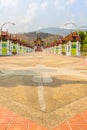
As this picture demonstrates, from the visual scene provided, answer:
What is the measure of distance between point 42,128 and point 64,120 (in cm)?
53

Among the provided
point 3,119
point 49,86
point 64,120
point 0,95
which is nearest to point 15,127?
point 3,119

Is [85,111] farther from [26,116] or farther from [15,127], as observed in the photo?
[15,127]

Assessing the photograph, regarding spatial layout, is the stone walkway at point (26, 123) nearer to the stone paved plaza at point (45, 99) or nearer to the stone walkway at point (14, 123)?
the stone walkway at point (14, 123)

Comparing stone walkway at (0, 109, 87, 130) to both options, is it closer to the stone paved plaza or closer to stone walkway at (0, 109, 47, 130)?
stone walkway at (0, 109, 47, 130)

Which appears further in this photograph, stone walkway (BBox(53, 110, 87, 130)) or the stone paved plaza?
the stone paved plaza

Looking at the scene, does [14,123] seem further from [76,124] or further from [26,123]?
[76,124]

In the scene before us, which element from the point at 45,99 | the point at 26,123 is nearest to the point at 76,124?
the point at 26,123

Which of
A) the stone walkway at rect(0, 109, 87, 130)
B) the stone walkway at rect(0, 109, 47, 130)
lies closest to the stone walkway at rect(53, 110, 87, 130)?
the stone walkway at rect(0, 109, 87, 130)

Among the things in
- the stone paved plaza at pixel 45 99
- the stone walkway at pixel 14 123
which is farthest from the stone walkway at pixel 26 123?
the stone paved plaza at pixel 45 99

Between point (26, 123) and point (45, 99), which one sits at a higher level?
point (45, 99)

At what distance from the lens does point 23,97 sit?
18.2ft

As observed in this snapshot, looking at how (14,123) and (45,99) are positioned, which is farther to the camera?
(45,99)

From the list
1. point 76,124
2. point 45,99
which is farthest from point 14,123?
point 45,99

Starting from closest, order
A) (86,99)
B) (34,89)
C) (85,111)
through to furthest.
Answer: (85,111), (86,99), (34,89)
